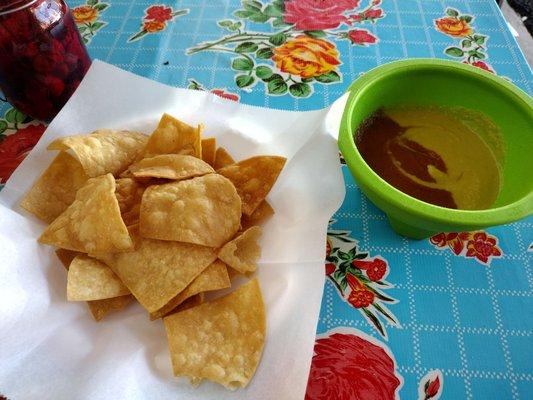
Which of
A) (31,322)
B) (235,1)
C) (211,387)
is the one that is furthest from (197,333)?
(235,1)

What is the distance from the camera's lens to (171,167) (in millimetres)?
847

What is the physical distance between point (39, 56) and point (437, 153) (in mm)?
835

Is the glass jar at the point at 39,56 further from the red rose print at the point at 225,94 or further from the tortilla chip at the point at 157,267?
the tortilla chip at the point at 157,267

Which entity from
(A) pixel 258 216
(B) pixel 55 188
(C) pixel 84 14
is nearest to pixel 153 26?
(C) pixel 84 14

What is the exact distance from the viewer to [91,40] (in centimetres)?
134

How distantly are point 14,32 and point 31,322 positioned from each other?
557 millimetres

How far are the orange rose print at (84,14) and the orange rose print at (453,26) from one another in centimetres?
105

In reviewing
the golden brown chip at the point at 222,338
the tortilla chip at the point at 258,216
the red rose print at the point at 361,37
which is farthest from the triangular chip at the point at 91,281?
the red rose print at the point at 361,37

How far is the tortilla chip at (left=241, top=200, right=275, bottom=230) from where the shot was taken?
86cm

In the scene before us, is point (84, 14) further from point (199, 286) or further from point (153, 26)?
point (199, 286)

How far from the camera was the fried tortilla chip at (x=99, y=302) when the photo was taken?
2.48ft

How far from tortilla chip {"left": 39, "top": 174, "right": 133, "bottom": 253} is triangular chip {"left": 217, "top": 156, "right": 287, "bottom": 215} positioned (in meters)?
0.22

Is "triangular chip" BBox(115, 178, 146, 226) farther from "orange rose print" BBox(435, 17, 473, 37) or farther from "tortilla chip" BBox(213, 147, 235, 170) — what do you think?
"orange rose print" BBox(435, 17, 473, 37)

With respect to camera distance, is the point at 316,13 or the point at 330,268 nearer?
the point at 330,268
